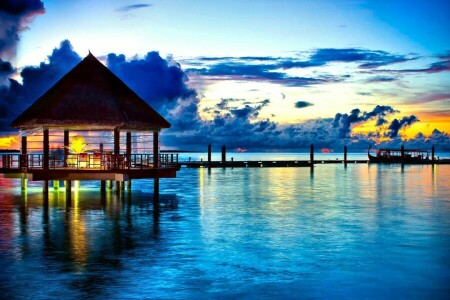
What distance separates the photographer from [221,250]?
1426 cm

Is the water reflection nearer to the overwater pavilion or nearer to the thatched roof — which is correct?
the overwater pavilion

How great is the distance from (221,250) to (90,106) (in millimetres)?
16119

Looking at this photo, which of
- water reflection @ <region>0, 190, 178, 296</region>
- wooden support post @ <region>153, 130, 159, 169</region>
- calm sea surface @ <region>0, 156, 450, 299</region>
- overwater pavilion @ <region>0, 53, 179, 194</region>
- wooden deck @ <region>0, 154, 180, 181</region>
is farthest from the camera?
wooden support post @ <region>153, 130, 159, 169</region>

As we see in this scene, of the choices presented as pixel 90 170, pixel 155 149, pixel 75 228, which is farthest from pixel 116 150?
pixel 75 228

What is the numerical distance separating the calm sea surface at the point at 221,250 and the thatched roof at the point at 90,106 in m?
3.94

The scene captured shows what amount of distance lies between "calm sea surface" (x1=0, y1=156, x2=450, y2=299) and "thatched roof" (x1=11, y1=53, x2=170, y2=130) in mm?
3945

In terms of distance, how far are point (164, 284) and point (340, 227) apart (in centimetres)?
947

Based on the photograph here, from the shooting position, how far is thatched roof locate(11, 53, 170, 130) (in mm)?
27688

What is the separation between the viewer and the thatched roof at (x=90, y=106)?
27688 mm

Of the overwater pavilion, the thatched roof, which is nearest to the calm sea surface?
the overwater pavilion

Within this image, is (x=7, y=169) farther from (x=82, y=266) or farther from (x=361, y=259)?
(x=361, y=259)

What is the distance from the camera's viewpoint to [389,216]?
72.4 feet

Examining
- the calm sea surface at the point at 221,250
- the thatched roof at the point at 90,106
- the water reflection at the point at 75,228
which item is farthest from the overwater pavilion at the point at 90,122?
the calm sea surface at the point at 221,250

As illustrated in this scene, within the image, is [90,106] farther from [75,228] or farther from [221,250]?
[221,250]
